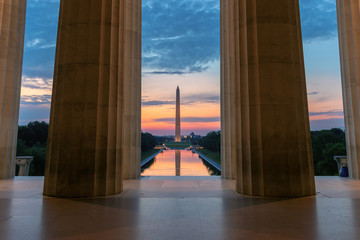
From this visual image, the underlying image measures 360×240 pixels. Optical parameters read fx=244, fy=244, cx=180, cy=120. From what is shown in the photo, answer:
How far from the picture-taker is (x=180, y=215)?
10656 mm

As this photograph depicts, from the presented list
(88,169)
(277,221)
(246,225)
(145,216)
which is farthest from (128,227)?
(88,169)

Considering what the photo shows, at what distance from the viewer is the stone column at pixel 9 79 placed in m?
21.4

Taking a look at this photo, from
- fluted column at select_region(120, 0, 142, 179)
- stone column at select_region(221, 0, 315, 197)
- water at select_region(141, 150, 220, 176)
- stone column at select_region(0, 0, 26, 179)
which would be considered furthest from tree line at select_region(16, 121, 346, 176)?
stone column at select_region(221, 0, 315, 197)

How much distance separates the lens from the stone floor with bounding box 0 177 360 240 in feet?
27.9

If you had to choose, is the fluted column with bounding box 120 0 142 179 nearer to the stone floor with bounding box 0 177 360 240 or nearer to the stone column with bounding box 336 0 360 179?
the stone floor with bounding box 0 177 360 240

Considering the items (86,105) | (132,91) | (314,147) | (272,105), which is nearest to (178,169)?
(132,91)

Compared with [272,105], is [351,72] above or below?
above

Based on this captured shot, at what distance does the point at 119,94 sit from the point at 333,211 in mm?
13675

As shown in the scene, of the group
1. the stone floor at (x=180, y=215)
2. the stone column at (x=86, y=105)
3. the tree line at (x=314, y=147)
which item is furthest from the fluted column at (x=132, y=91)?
the tree line at (x=314, y=147)

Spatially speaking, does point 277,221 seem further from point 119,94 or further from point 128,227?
point 119,94

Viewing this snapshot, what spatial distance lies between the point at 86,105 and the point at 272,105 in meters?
11.5

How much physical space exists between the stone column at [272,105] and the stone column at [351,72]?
9.33m

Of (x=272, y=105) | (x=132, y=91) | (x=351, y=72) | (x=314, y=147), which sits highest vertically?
(x=351, y=72)

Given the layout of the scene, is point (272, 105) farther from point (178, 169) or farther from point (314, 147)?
point (314, 147)
